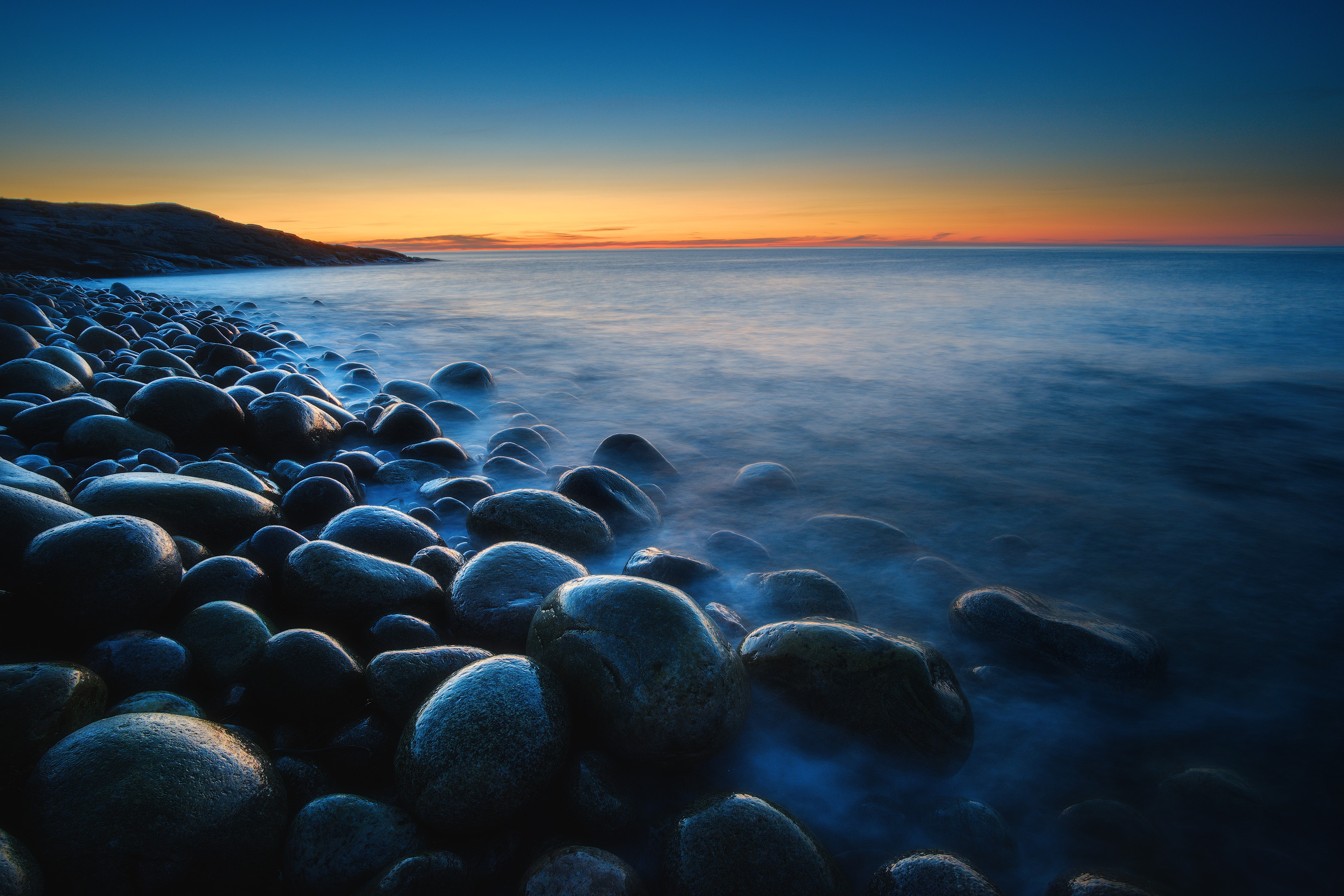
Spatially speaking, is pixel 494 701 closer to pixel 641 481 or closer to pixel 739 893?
pixel 739 893

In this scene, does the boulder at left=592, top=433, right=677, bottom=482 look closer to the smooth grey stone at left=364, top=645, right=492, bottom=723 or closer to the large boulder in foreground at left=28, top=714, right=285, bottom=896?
the smooth grey stone at left=364, top=645, right=492, bottom=723

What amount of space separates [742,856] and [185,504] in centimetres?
253

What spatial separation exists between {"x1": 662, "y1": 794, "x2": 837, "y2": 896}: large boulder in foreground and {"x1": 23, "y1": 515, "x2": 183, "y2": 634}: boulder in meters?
1.59

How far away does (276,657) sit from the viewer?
185cm

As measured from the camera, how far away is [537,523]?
317 cm

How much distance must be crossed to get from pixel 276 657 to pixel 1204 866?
275cm

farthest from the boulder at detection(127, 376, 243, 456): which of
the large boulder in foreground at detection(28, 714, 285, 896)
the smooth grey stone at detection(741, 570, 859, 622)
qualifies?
the smooth grey stone at detection(741, 570, 859, 622)

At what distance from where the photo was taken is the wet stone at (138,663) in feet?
5.89

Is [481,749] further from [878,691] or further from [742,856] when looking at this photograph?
[878,691]

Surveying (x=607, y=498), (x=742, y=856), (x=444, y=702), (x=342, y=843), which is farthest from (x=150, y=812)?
(x=607, y=498)

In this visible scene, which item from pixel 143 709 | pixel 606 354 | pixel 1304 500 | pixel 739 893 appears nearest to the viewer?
pixel 739 893

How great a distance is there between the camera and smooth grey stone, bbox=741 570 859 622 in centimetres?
281

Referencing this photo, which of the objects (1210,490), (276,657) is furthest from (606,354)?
(276,657)

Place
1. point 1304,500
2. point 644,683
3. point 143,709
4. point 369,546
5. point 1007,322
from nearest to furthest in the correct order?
point 143,709 < point 644,683 < point 369,546 < point 1304,500 < point 1007,322
